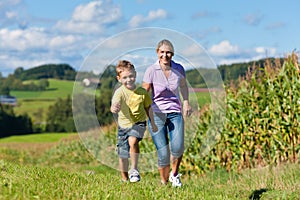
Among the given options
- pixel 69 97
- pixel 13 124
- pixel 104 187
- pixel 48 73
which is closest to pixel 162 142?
pixel 104 187

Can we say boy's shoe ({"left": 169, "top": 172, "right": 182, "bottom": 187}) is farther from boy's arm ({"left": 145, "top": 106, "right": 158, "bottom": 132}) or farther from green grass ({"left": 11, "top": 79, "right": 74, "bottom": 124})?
green grass ({"left": 11, "top": 79, "right": 74, "bottom": 124})

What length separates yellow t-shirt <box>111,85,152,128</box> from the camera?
21.9ft

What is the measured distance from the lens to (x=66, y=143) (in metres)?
30.6

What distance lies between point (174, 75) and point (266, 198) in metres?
2.20

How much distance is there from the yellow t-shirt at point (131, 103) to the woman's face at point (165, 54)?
0.56m

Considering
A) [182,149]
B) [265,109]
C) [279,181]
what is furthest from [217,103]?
[182,149]

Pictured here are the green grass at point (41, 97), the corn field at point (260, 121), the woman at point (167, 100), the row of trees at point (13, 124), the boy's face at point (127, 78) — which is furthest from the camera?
the green grass at point (41, 97)

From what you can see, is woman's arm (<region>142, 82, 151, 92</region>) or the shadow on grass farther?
the shadow on grass

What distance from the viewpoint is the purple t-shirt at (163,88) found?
7023 mm

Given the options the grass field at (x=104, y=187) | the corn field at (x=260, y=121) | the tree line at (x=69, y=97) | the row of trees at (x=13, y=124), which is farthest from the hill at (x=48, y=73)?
the grass field at (x=104, y=187)

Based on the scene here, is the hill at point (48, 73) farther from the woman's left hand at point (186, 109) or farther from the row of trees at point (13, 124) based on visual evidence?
the woman's left hand at point (186, 109)

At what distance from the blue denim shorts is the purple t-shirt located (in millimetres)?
343

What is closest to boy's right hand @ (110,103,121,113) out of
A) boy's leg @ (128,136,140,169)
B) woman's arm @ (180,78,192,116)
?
boy's leg @ (128,136,140,169)

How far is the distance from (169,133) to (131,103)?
3.01ft
